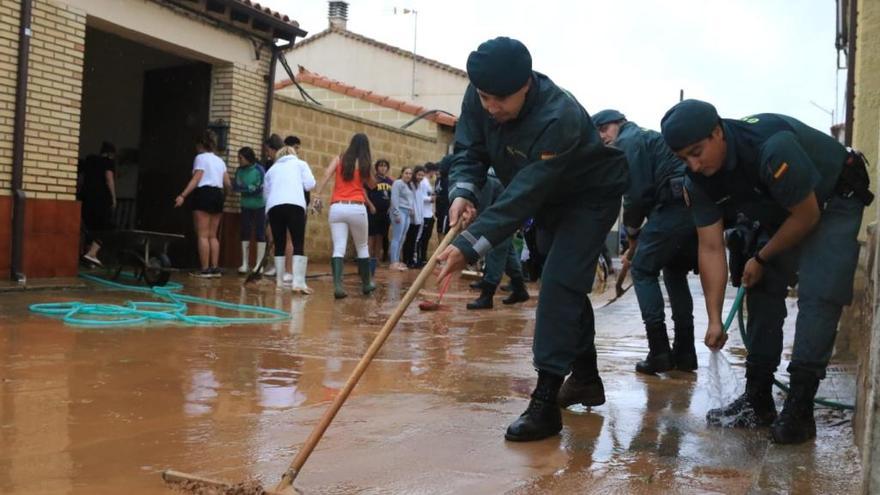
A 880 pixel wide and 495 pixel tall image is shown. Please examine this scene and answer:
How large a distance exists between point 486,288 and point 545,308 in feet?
15.9

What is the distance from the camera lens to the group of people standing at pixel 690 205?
346cm

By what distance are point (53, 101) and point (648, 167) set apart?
21.7ft

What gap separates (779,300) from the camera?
399 centimetres

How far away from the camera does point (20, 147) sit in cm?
876

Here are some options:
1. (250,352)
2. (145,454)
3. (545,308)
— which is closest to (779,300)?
(545,308)

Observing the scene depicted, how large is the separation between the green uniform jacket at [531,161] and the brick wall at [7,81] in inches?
250

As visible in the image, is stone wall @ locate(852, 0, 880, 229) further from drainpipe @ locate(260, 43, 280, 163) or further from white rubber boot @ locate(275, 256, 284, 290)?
drainpipe @ locate(260, 43, 280, 163)

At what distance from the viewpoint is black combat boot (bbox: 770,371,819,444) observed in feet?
11.6

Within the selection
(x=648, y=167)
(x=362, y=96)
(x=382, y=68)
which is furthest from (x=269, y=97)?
(x=382, y=68)

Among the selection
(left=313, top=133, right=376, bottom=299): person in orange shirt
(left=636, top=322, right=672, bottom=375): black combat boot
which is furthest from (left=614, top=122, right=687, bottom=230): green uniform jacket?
(left=313, top=133, right=376, bottom=299): person in orange shirt

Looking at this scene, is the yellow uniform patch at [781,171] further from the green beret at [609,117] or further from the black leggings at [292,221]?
the black leggings at [292,221]

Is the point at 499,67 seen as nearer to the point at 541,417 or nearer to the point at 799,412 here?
the point at 541,417

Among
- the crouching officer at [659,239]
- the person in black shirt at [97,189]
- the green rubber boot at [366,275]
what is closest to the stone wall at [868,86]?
the crouching officer at [659,239]

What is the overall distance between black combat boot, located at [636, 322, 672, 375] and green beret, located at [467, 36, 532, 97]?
87.5 inches
